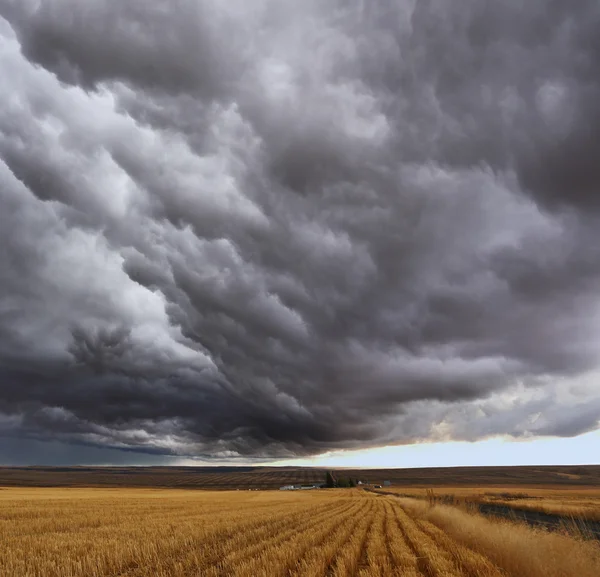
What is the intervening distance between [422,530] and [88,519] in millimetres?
19301

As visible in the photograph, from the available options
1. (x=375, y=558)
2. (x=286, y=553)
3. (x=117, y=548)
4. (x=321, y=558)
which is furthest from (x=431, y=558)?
(x=117, y=548)

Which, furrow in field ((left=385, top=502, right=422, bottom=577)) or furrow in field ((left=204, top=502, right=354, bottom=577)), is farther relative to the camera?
furrow in field ((left=385, top=502, right=422, bottom=577))

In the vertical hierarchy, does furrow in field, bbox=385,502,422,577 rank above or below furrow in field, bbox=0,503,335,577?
below

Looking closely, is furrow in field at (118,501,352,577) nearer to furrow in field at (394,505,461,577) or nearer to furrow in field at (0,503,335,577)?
furrow in field at (0,503,335,577)

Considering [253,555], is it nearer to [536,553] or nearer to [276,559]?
[276,559]

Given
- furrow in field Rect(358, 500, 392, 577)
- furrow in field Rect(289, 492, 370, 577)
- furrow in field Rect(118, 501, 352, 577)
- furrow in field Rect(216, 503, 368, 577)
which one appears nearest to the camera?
furrow in field Rect(216, 503, 368, 577)

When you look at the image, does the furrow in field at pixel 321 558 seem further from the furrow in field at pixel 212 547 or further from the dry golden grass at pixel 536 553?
the dry golden grass at pixel 536 553

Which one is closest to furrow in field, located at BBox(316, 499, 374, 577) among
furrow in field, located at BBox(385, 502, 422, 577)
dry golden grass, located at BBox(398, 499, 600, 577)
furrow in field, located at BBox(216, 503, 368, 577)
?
furrow in field, located at BBox(216, 503, 368, 577)

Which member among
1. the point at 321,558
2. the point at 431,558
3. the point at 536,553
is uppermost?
the point at 536,553

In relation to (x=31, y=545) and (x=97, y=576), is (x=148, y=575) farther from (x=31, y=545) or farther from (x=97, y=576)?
(x=31, y=545)

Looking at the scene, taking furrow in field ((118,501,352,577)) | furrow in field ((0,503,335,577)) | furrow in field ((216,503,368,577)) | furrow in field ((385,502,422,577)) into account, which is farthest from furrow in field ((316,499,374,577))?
furrow in field ((0,503,335,577))

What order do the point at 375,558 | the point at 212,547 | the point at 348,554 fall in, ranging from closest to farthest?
1. the point at 348,554
2. the point at 375,558
3. the point at 212,547

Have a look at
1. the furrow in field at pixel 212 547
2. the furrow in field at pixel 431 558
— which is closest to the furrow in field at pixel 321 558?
the furrow in field at pixel 212 547

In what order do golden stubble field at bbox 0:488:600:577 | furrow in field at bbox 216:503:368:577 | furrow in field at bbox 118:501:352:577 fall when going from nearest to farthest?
1. furrow in field at bbox 216:503:368:577
2. golden stubble field at bbox 0:488:600:577
3. furrow in field at bbox 118:501:352:577
